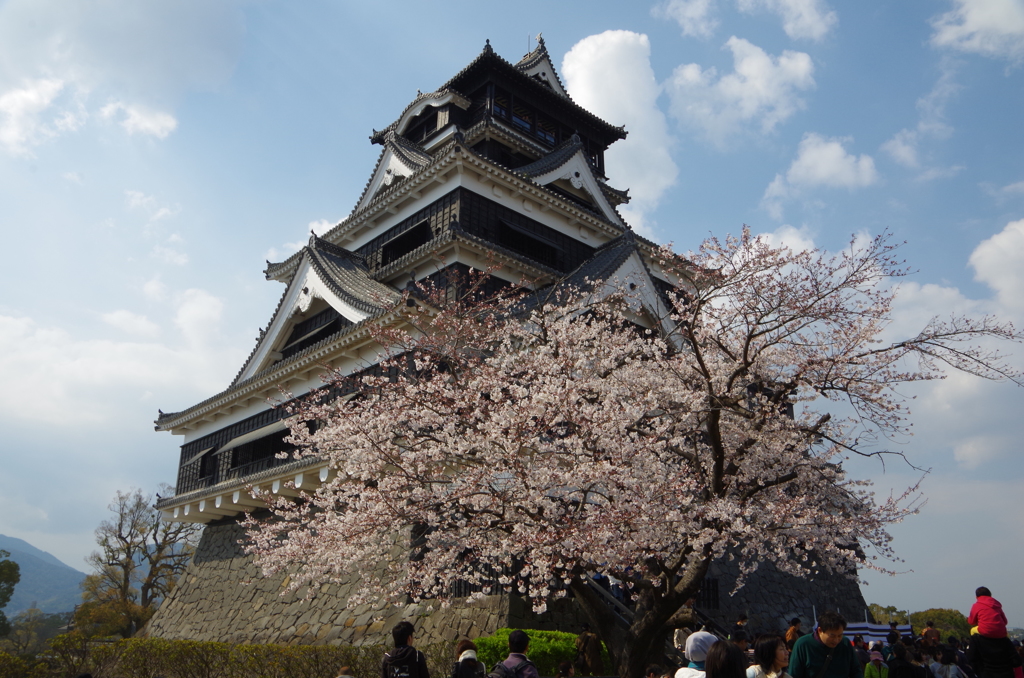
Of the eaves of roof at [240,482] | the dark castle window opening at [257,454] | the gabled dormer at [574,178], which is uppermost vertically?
the gabled dormer at [574,178]

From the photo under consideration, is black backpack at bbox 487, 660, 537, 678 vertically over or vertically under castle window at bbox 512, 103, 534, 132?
under

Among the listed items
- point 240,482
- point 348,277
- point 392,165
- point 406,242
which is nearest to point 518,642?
point 240,482

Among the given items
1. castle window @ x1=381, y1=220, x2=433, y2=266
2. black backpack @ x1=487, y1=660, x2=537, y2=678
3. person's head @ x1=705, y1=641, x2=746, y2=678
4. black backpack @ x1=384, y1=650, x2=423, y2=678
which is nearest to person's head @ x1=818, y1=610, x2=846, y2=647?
person's head @ x1=705, y1=641, x2=746, y2=678

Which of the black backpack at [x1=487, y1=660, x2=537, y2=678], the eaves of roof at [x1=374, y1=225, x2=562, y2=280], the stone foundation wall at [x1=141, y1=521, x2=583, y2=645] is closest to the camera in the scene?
the black backpack at [x1=487, y1=660, x2=537, y2=678]

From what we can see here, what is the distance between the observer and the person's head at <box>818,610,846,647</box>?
4793mm

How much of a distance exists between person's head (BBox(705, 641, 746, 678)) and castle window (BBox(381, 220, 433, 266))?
16.0 metres

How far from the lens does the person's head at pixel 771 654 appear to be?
465 centimetres

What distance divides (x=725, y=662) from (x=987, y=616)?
18.0 ft

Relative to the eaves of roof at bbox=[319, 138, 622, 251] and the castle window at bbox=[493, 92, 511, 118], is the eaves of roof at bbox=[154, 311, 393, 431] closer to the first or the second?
the eaves of roof at bbox=[319, 138, 622, 251]

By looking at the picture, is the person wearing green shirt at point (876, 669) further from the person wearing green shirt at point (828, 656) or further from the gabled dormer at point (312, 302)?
the gabled dormer at point (312, 302)

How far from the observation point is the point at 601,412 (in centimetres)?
916

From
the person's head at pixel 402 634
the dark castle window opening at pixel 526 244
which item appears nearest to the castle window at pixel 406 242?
the dark castle window opening at pixel 526 244

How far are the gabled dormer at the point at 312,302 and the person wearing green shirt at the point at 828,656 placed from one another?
1408 centimetres

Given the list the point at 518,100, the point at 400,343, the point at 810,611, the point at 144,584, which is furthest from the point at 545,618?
the point at 144,584
